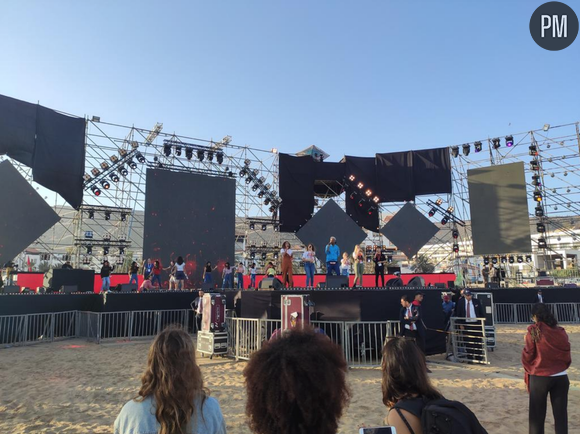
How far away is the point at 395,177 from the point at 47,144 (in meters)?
20.2

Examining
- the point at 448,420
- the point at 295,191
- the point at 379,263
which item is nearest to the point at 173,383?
the point at 448,420

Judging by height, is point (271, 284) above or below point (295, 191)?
below

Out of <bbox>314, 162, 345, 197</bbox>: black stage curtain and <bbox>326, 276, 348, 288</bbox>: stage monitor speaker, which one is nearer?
<bbox>326, 276, 348, 288</bbox>: stage monitor speaker

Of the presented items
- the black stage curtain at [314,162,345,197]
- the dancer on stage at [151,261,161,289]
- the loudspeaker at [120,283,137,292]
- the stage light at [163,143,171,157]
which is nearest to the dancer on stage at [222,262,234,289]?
the dancer on stage at [151,261,161,289]

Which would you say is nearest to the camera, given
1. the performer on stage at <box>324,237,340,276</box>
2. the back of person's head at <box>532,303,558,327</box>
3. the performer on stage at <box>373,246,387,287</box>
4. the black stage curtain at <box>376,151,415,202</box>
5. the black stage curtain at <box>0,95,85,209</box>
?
the back of person's head at <box>532,303,558,327</box>

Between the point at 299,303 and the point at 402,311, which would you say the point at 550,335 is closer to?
the point at 402,311

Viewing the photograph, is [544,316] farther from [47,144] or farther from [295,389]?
[47,144]

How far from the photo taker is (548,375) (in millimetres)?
4117

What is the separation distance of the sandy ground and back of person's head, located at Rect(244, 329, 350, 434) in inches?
104

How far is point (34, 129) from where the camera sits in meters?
19.2

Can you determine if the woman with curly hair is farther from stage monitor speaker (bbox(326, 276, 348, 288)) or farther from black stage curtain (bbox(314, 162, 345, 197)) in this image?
black stage curtain (bbox(314, 162, 345, 197))

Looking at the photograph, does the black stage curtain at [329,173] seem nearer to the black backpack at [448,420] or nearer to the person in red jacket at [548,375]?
the person in red jacket at [548,375]

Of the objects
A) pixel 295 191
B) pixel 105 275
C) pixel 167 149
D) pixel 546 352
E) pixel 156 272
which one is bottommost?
pixel 546 352

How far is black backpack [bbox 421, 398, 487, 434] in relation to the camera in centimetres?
184
